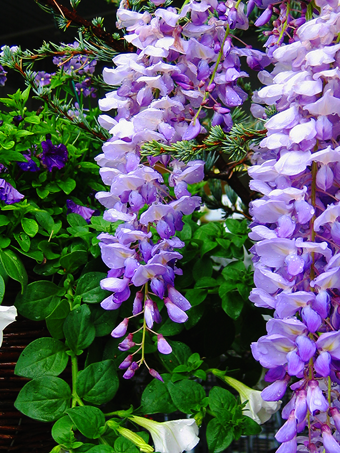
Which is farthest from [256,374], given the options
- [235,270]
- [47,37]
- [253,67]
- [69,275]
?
[47,37]

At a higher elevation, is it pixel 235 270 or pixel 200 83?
pixel 200 83

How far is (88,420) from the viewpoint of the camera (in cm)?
47

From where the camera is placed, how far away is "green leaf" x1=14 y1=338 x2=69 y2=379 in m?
0.50

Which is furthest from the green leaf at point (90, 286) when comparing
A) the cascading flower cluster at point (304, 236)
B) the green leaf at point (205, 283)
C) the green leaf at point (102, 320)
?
the cascading flower cluster at point (304, 236)

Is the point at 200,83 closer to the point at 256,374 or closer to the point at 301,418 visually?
the point at 301,418

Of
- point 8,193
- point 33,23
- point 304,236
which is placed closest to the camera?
point 304,236

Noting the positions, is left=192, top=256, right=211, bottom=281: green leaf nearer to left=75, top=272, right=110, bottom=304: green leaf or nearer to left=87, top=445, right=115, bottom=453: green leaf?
left=75, top=272, right=110, bottom=304: green leaf

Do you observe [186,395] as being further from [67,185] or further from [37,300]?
[67,185]

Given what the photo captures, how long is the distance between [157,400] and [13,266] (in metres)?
0.22

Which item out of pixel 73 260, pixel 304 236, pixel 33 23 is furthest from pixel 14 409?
pixel 33 23

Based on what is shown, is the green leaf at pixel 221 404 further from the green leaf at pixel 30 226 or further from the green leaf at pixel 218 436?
the green leaf at pixel 30 226

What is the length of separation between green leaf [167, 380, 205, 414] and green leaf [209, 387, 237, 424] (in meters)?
0.02

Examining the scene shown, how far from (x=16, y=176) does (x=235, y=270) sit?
32 cm

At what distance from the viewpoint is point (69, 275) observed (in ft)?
1.85
